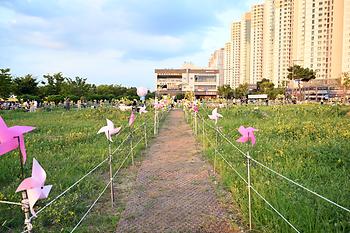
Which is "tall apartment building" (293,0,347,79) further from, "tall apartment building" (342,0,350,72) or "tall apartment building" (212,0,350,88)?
"tall apartment building" (342,0,350,72)

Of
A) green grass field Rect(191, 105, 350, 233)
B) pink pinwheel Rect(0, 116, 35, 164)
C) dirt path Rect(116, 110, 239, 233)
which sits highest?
pink pinwheel Rect(0, 116, 35, 164)

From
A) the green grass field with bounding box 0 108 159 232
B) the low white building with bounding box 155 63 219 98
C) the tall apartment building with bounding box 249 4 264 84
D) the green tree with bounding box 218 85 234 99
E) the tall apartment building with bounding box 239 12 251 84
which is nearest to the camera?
the green grass field with bounding box 0 108 159 232

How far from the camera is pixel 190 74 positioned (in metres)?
99.9

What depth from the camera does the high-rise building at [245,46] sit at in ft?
344

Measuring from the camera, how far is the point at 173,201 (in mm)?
5469

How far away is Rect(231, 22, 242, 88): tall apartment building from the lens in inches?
4367

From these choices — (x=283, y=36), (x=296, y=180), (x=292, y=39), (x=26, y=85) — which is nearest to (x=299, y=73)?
(x=292, y=39)

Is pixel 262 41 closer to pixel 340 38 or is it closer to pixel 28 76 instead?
pixel 340 38

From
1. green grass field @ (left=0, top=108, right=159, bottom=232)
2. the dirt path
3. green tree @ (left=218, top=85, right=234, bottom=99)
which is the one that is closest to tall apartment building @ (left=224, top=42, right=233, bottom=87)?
green tree @ (left=218, top=85, right=234, bottom=99)

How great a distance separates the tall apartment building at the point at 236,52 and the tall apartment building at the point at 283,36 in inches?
881

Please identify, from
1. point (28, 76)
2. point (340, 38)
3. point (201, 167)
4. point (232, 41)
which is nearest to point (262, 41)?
point (232, 41)

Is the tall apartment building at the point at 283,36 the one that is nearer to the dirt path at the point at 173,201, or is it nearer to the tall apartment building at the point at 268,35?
the tall apartment building at the point at 268,35

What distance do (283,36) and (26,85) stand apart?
65631mm

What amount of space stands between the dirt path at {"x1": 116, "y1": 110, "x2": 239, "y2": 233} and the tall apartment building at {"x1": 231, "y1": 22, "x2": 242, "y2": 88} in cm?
10538
